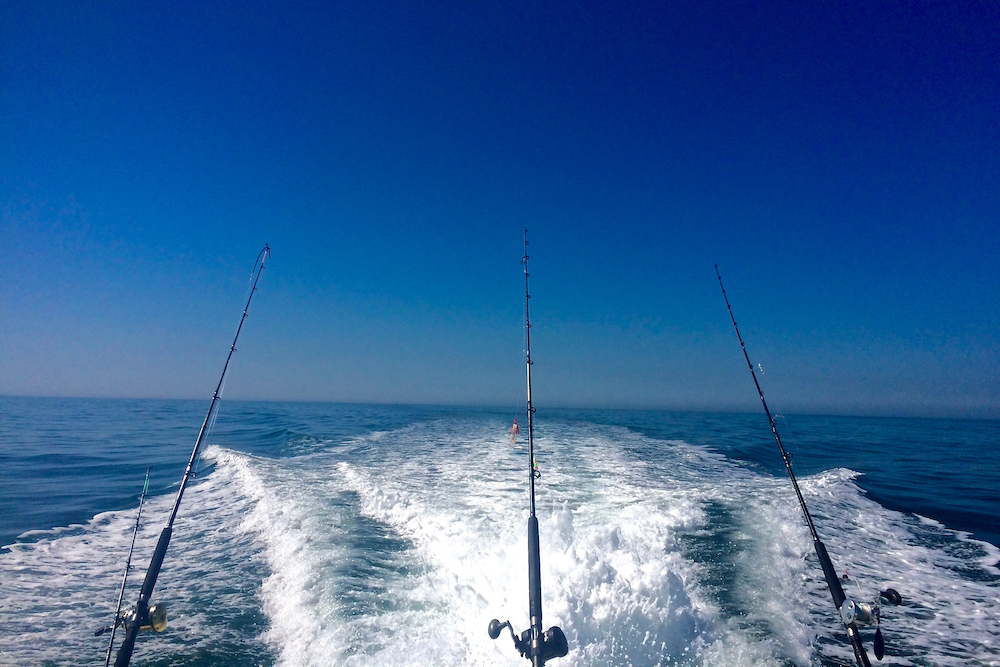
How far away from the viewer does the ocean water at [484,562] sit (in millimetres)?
4199

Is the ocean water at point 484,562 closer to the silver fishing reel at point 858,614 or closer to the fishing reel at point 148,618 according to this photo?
the fishing reel at point 148,618

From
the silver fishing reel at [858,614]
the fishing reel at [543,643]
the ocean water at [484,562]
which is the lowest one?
the ocean water at [484,562]

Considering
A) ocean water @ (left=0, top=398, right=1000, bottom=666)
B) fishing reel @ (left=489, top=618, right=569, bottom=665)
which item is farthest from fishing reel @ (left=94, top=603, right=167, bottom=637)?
fishing reel @ (left=489, top=618, right=569, bottom=665)

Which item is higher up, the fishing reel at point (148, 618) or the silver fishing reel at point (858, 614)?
the silver fishing reel at point (858, 614)

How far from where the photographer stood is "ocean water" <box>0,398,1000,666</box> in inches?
165

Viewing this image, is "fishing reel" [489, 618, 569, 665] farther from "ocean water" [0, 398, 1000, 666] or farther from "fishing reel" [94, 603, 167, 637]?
"fishing reel" [94, 603, 167, 637]

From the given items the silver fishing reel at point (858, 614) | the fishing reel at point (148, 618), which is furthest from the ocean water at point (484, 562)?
the silver fishing reel at point (858, 614)

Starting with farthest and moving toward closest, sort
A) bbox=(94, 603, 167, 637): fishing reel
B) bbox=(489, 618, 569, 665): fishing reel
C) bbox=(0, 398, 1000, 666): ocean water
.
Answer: bbox=(0, 398, 1000, 666): ocean water
bbox=(94, 603, 167, 637): fishing reel
bbox=(489, 618, 569, 665): fishing reel

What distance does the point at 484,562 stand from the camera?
5652 millimetres

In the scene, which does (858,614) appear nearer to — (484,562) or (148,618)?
(484,562)

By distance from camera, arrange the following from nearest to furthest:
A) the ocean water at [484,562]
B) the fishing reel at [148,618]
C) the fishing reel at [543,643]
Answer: the fishing reel at [543,643] < the fishing reel at [148,618] < the ocean water at [484,562]

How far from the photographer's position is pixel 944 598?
5145 mm

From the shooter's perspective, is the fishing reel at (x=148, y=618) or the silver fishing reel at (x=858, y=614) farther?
the fishing reel at (x=148, y=618)

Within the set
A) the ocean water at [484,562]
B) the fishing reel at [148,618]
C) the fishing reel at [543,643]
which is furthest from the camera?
the ocean water at [484,562]
